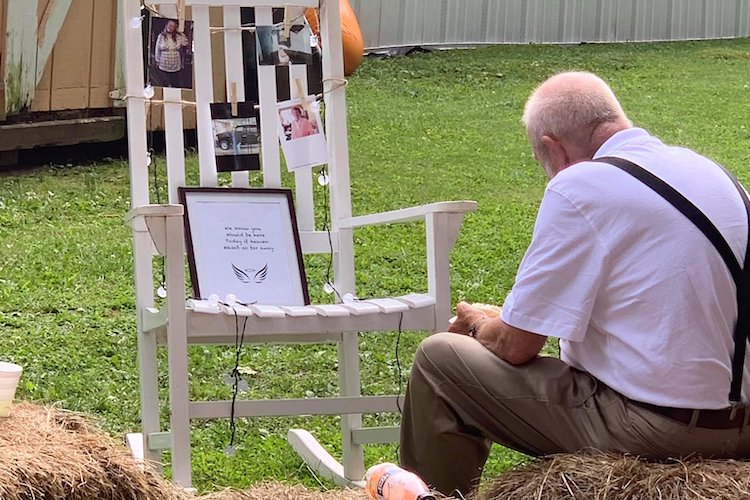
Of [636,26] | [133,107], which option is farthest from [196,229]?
[636,26]

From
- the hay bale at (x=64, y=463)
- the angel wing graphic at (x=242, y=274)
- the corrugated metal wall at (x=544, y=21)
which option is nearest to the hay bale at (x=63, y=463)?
the hay bale at (x=64, y=463)

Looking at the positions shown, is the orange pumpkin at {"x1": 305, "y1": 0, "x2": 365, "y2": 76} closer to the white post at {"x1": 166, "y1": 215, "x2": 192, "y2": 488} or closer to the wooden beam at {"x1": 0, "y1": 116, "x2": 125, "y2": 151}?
the wooden beam at {"x1": 0, "y1": 116, "x2": 125, "y2": 151}

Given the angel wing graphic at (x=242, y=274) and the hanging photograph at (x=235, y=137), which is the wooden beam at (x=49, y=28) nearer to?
the hanging photograph at (x=235, y=137)

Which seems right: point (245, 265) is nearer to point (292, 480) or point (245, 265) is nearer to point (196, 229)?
point (196, 229)

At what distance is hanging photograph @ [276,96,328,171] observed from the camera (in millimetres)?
3461

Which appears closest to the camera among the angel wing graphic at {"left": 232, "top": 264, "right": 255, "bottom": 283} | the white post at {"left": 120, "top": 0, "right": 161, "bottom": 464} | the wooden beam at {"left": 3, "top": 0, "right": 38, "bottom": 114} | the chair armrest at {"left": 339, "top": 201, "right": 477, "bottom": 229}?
the chair armrest at {"left": 339, "top": 201, "right": 477, "bottom": 229}

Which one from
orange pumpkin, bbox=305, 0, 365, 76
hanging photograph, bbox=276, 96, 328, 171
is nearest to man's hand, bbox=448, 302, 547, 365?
hanging photograph, bbox=276, 96, 328, 171

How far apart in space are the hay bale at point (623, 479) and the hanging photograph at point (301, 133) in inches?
60.8

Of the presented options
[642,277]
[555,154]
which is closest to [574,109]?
[555,154]

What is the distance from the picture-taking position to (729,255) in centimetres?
212

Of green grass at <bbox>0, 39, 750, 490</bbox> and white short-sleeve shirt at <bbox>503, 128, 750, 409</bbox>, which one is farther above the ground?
white short-sleeve shirt at <bbox>503, 128, 750, 409</bbox>

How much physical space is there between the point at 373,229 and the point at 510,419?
3.65 meters

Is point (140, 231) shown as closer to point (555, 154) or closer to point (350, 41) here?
point (555, 154)

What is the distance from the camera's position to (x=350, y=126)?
811cm
